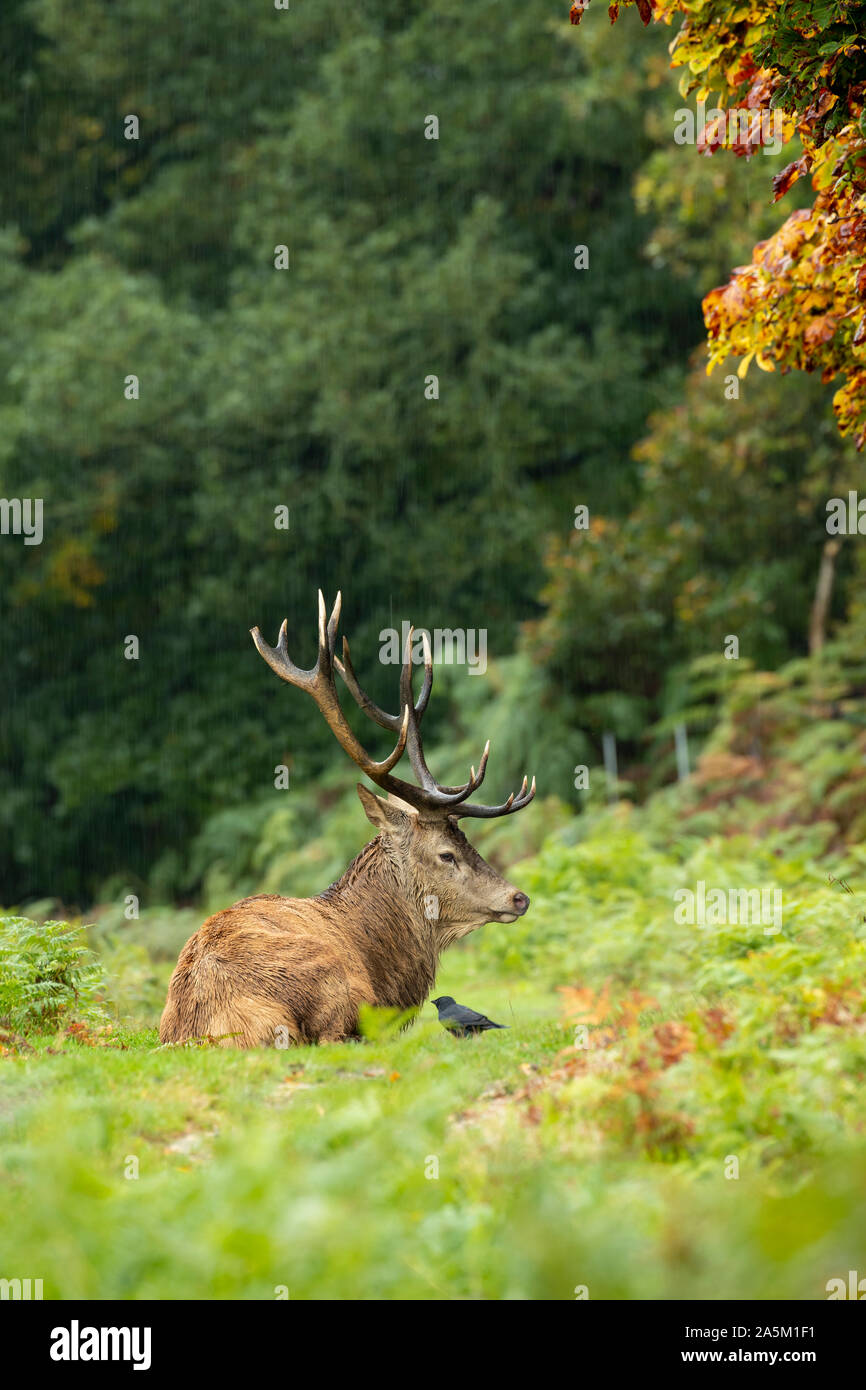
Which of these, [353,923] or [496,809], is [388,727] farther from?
[353,923]

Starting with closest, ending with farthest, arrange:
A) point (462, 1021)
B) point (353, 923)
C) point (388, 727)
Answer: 1. point (462, 1021)
2. point (353, 923)
3. point (388, 727)

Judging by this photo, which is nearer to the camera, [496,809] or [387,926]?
[387,926]

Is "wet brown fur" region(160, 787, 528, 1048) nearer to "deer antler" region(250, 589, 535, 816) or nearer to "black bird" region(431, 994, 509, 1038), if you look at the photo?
"deer antler" region(250, 589, 535, 816)

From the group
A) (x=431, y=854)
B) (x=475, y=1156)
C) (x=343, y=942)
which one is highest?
(x=431, y=854)

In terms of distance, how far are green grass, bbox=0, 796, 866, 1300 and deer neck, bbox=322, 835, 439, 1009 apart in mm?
462

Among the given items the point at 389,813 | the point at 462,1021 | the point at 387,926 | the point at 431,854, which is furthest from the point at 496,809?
the point at 462,1021

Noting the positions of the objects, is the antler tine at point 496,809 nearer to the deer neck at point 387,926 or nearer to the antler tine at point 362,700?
the deer neck at point 387,926

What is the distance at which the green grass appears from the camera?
14.8ft

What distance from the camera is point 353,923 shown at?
8.45m

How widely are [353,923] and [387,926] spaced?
21 centimetres

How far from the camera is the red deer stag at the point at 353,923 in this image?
298 inches

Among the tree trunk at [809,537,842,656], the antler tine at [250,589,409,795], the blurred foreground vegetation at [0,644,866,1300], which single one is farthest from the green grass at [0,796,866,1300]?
the tree trunk at [809,537,842,656]

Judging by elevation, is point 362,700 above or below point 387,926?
above

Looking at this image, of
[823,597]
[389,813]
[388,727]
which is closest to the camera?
[389,813]
